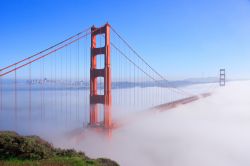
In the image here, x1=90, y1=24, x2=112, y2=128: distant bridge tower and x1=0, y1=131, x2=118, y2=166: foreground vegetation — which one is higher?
x1=90, y1=24, x2=112, y2=128: distant bridge tower

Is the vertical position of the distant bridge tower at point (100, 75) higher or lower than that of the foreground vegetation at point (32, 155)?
higher

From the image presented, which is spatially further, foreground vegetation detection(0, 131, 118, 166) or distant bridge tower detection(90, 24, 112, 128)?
distant bridge tower detection(90, 24, 112, 128)

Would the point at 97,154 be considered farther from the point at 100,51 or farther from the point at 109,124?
the point at 100,51

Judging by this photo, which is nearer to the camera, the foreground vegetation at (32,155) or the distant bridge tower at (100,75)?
the foreground vegetation at (32,155)

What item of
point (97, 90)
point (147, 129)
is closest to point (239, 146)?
point (147, 129)

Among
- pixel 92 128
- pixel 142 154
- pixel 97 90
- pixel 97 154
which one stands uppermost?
pixel 97 90
